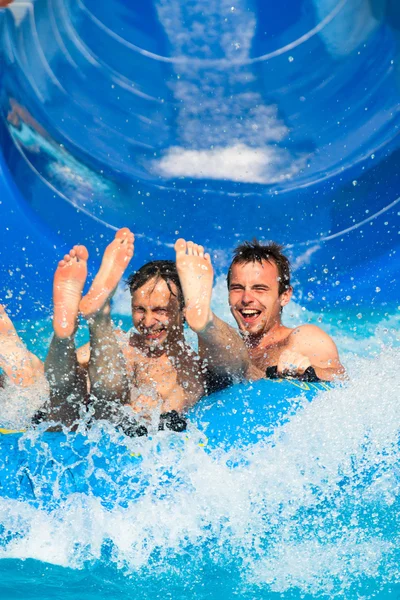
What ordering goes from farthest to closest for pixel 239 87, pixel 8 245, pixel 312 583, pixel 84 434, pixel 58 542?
1. pixel 239 87
2. pixel 8 245
3. pixel 84 434
4. pixel 58 542
5. pixel 312 583

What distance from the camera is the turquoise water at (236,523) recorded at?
1.73 m

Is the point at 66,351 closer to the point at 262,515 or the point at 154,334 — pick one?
the point at 154,334

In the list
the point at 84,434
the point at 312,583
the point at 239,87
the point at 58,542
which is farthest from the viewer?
the point at 239,87

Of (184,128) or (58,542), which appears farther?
(184,128)

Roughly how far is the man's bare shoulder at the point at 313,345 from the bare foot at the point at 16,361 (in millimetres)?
807

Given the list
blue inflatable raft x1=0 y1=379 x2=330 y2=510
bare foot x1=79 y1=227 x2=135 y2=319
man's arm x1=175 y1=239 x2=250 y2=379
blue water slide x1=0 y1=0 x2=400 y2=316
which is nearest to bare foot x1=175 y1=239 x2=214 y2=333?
man's arm x1=175 y1=239 x2=250 y2=379

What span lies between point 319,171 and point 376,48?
0.65m

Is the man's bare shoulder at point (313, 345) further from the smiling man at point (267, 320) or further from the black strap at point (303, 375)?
the black strap at point (303, 375)

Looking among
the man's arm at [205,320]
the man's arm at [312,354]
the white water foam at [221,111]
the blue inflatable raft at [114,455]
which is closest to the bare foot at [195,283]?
the man's arm at [205,320]

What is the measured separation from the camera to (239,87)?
4.16 m

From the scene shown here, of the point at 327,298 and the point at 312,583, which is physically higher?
the point at 327,298

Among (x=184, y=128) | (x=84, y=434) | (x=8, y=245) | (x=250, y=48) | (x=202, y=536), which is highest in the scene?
(x=250, y=48)

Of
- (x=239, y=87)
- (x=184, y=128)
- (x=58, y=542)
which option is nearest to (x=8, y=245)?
(x=184, y=128)

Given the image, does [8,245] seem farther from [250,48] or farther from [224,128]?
[250,48]
